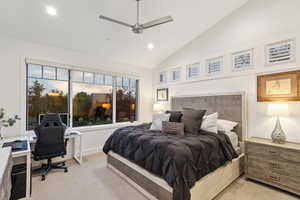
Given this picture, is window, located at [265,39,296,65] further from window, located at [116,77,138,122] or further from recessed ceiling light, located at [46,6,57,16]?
recessed ceiling light, located at [46,6,57,16]

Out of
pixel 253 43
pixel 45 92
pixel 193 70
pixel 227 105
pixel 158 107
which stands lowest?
pixel 158 107

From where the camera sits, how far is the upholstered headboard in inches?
125

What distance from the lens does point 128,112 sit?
5164 mm

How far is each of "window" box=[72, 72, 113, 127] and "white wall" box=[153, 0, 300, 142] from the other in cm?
272

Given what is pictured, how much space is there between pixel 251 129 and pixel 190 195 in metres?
2.27

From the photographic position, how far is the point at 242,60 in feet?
10.9

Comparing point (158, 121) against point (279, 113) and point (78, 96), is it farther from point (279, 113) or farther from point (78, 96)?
point (78, 96)

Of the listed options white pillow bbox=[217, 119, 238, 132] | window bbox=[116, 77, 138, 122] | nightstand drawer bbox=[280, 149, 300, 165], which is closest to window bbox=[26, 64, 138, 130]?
window bbox=[116, 77, 138, 122]

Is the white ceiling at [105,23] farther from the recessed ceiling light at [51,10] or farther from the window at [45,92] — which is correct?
the window at [45,92]

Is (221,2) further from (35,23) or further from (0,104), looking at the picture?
(0,104)

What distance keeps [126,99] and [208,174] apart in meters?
3.62

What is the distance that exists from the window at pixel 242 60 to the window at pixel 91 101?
3495 mm

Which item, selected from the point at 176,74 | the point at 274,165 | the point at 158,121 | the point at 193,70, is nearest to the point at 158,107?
the point at 176,74

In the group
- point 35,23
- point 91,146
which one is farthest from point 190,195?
point 35,23
